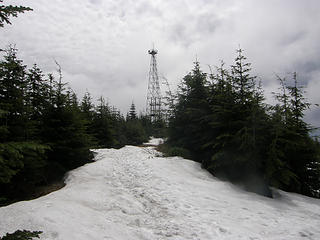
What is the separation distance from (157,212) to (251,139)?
172 inches

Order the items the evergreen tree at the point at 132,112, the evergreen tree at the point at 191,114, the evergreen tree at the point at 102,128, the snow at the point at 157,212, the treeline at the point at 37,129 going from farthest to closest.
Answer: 1. the evergreen tree at the point at 132,112
2. the evergreen tree at the point at 102,128
3. the evergreen tree at the point at 191,114
4. the treeline at the point at 37,129
5. the snow at the point at 157,212

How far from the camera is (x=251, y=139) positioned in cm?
688

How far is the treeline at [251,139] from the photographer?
274 inches

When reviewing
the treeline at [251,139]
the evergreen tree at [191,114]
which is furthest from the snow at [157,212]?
the evergreen tree at [191,114]

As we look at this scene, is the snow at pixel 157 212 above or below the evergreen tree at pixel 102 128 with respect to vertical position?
below

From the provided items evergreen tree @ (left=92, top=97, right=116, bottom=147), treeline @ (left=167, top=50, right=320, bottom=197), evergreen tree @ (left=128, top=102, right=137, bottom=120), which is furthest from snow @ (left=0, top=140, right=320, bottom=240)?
evergreen tree @ (left=128, top=102, right=137, bottom=120)

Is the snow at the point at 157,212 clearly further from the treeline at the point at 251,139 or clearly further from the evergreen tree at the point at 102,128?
the evergreen tree at the point at 102,128

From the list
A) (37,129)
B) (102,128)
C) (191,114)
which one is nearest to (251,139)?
(191,114)

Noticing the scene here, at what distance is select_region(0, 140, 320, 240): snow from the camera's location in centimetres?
354

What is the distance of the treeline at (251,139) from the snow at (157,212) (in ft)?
3.84

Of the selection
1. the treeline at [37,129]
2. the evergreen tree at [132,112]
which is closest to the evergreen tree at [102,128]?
the treeline at [37,129]

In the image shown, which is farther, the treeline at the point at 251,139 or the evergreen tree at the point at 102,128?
the evergreen tree at the point at 102,128

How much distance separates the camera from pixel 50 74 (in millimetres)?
9773

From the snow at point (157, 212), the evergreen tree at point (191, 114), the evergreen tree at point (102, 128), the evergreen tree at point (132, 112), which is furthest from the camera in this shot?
the evergreen tree at point (132, 112)
